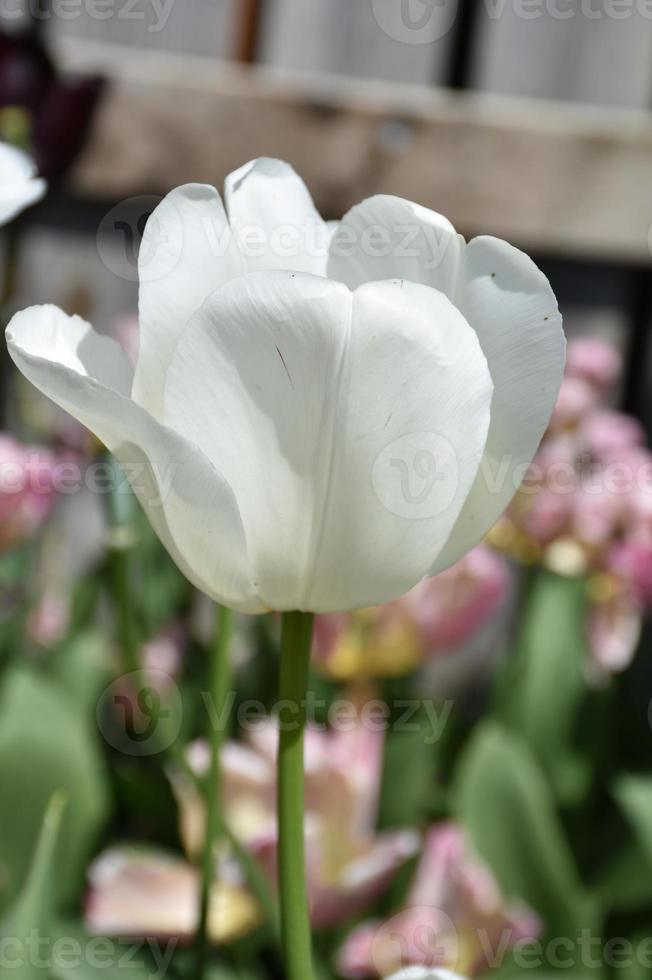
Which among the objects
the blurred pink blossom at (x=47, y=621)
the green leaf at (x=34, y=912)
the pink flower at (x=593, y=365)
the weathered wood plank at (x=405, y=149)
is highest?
the weathered wood plank at (x=405, y=149)

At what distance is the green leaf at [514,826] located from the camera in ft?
2.48

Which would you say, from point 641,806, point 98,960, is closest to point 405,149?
point 641,806

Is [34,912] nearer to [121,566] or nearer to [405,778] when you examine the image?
[121,566]

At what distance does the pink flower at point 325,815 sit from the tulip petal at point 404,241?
42cm

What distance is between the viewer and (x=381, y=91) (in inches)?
51.3

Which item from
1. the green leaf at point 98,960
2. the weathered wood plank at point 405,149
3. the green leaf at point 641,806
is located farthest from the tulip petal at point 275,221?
the weathered wood plank at point 405,149

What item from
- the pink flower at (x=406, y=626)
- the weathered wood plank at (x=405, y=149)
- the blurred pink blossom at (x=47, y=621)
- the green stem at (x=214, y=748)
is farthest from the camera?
the weathered wood plank at (x=405, y=149)

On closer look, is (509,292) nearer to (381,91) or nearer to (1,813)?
(1,813)

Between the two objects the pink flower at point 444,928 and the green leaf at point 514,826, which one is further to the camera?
the green leaf at point 514,826

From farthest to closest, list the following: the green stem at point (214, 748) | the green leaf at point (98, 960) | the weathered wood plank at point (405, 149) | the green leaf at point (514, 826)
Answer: the weathered wood plank at point (405, 149) → the green leaf at point (514, 826) → the green leaf at point (98, 960) → the green stem at point (214, 748)

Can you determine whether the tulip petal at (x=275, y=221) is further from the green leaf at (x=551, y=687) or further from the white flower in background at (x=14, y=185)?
the green leaf at (x=551, y=687)

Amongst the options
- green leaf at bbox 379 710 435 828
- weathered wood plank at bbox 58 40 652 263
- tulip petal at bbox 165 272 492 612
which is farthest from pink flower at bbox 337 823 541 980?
weathered wood plank at bbox 58 40 652 263

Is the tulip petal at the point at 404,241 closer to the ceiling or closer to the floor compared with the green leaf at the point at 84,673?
closer to the ceiling

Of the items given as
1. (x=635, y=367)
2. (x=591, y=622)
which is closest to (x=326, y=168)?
(x=635, y=367)
